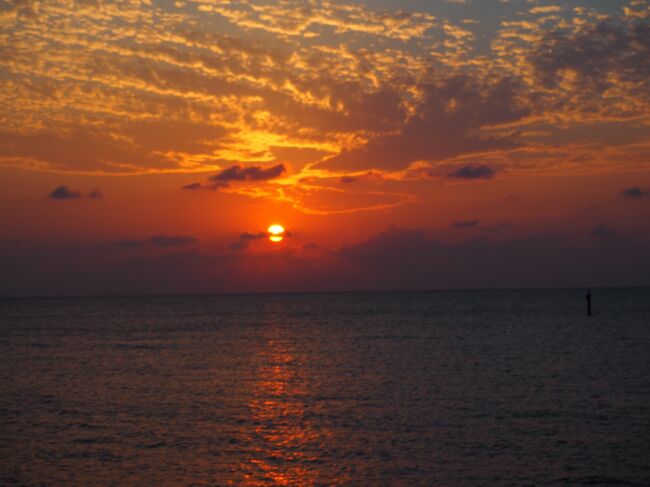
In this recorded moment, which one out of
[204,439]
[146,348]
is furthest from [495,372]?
[146,348]

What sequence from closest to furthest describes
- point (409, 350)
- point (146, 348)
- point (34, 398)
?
point (34, 398) → point (409, 350) → point (146, 348)

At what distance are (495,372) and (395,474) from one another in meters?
30.8

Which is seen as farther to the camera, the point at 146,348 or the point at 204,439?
the point at 146,348

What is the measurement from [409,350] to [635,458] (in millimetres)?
48921

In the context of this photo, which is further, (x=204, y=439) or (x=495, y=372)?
(x=495, y=372)

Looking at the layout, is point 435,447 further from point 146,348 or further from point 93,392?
point 146,348

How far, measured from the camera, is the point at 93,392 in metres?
46.8

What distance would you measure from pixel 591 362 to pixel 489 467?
3802 centimetres

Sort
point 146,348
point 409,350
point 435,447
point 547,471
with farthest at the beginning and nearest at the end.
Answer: point 146,348 → point 409,350 → point 435,447 → point 547,471

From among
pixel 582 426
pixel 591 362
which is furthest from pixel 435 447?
pixel 591 362

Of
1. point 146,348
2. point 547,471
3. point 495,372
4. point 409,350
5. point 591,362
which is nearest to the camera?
point 547,471

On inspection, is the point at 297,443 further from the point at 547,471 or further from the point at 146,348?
the point at 146,348

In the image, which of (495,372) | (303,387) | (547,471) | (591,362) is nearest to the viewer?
(547,471)

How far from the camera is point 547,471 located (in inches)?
1057
